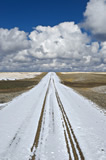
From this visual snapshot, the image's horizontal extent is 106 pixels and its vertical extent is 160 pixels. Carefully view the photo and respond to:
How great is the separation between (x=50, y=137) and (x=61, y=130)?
1160 mm

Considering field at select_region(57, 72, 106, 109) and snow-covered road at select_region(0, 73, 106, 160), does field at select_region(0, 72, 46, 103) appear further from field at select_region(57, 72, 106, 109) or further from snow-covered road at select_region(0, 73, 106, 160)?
field at select_region(57, 72, 106, 109)

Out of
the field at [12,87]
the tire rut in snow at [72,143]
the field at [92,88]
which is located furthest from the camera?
the field at [12,87]

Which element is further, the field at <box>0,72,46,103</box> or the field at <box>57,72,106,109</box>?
the field at <box>0,72,46,103</box>

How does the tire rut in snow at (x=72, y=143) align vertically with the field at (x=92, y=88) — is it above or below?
above

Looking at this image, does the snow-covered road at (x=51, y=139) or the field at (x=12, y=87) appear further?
the field at (x=12, y=87)

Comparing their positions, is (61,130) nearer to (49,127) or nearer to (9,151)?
(49,127)

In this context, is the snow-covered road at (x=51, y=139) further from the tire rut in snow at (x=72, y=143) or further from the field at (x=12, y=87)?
the field at (x=12, y=87)

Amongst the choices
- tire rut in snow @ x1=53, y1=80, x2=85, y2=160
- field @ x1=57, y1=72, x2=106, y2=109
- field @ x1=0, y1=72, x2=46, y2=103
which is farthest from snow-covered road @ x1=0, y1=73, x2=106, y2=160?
field @ x1=0, y1=72, x2=46, y2=103

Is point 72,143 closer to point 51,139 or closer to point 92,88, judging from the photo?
point 51,139

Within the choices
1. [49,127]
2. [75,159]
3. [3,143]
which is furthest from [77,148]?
[3,143]

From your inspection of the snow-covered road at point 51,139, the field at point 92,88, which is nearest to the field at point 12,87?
the snow-covered road at point 51,139

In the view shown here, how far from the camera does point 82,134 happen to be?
25.2 feet

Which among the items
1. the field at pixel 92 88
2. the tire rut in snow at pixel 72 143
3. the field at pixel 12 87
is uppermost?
the field at pixel 12 87

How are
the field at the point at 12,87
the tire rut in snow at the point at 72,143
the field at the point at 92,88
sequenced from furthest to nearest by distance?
the field at the point at 12,87 → the field at the point at 92,88 → the tire rut in snow at the point at 72,143
